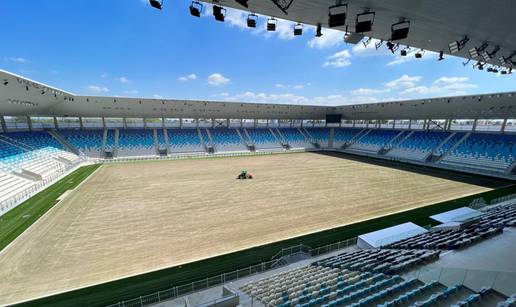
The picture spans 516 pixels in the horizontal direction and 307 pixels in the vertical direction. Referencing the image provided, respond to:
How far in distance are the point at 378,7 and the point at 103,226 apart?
58.8ft

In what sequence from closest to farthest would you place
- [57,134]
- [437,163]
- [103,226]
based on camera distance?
1. [103,226]
2. [437,163]
3. [57,134]

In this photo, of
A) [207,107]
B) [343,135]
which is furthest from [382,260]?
[343,135]

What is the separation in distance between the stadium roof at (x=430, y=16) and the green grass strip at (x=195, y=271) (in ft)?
33.7

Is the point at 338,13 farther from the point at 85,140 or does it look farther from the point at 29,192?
the point at 85,140

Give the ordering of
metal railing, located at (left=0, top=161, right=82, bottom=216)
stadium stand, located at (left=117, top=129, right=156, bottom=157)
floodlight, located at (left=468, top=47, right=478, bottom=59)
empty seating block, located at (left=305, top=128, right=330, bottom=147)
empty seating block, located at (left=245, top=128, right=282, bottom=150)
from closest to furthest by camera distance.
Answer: floodlight, located at (left=468, top=47, right=478, bottom=59) < metal railing, located at (left=0, top=161, right=82, bottom=216) < stadium stand, located at (left=117, top=129, right=156, bottom=157) < empty seating block, located at (left=245, top=128, right=282, bottom=150) < empty seating block, located at (left=305, top=128, right=330, bottom=147)

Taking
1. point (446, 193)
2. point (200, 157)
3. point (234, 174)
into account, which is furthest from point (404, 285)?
point (200, 157)

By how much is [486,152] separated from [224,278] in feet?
135

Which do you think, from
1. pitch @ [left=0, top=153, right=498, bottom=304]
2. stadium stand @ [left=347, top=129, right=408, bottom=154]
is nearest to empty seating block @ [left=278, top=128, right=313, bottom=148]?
stadium stand @ [left=347, top=129, right=408, bottom=154]

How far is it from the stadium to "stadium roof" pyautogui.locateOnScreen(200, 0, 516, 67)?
0.28ft

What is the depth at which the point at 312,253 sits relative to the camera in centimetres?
1148

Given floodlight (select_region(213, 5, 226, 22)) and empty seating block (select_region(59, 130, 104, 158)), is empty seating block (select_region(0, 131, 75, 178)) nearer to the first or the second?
empty seating block (select_region(59, 130, 104, 158))

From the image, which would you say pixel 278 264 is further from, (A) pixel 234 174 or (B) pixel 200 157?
(B) pixel 200 157

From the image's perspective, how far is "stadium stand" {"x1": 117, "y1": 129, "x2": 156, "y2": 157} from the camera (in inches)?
1635

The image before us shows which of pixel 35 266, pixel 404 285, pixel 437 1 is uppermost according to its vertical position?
pixel 437 1
